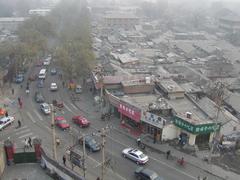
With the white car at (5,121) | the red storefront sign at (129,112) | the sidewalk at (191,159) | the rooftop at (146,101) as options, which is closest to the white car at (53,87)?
the white car at (5,121)

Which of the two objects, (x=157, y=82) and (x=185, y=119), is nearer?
(x=185, y=119)

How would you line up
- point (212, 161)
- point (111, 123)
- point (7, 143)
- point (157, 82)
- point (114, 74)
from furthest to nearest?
point (114, 74), point (157, 82), point (111, 123), point (212, 161), point (7, 143)

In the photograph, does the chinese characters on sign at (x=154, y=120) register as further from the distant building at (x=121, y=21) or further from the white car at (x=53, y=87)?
the distant building at (x=121, y=21)

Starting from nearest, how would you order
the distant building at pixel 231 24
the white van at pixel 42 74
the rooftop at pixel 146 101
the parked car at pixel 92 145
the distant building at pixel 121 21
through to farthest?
the parked car at pixel 92 145 → the rooftop at pixel 146 101 → the white van at pixel 42 74 → the distant building at pixel 231 24 → the distant building at pixel 121 21

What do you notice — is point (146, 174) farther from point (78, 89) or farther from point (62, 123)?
point (78, 89)

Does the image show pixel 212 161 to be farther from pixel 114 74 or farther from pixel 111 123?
pixel 114 74

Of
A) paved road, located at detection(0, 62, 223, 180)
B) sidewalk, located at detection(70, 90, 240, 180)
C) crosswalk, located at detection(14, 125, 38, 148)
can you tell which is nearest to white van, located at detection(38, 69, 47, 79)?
paved road, located at detection(0, 62, 223, 180)

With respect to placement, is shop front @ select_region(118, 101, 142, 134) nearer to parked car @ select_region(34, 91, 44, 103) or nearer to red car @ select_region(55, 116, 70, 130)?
red car @ select_region(55, 116, 70, 130)

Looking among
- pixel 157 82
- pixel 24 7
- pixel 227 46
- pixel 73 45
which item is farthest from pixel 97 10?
pixel 157 82
